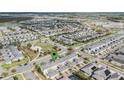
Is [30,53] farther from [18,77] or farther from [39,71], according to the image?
[18,77]

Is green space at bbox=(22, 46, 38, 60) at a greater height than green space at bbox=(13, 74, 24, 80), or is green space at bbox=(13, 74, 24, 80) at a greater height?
green space at bbox=(22, 46, 38, 60)

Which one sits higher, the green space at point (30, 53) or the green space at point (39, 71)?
the green space at point (30, 53)

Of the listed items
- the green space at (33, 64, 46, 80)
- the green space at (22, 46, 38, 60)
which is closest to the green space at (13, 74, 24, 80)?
the green space at (33, 64, 46, 80)

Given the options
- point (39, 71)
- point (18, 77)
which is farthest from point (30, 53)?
point (18, 77)

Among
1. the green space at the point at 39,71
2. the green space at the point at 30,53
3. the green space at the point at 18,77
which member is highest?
the green space at the point at 30,53

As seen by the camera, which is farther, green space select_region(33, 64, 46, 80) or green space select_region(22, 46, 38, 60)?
green space select_region(22, 46, 38, 60)

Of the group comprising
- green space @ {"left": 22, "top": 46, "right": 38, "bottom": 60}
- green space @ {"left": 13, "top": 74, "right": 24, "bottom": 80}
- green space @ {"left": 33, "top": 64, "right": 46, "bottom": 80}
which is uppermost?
green space @ {"left": 22, "top": 46, "right": 38, "bottom": 60}

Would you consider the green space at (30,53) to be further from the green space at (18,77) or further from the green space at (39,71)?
the green space at (18,77)

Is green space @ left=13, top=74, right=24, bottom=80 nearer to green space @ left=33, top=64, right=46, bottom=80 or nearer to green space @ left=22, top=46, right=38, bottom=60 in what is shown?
green space @ left=33, top=64, right=46, bottom=80

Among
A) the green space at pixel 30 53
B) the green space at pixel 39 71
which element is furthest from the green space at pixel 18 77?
the green space at pixel 30 53
